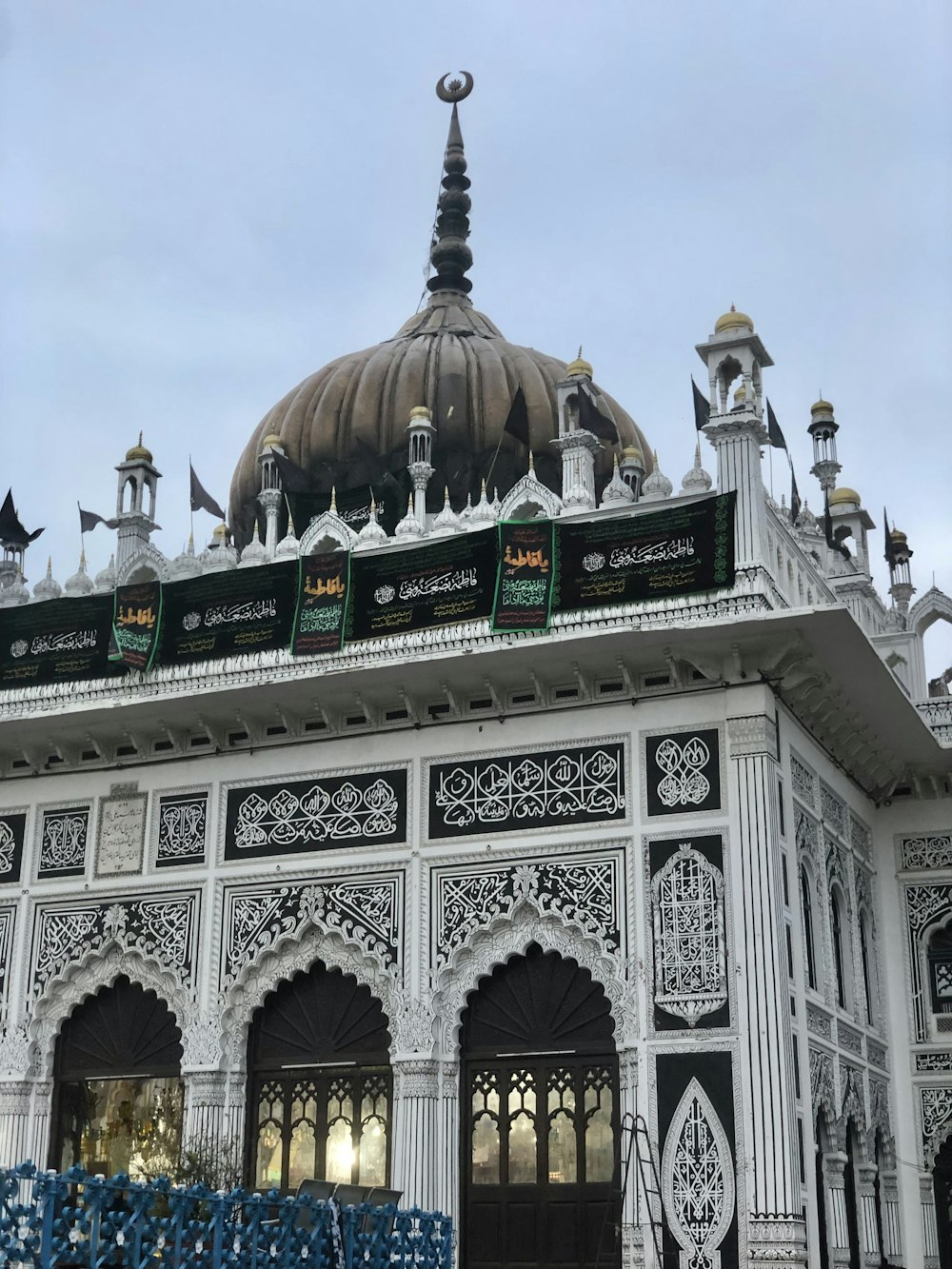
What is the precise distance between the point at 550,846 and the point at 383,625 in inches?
122

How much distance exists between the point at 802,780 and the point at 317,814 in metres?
5.26

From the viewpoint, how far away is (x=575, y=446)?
63.4 feet

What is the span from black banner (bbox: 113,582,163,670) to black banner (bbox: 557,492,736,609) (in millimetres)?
4982

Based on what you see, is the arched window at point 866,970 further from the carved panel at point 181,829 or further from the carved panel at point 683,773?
the carved panel at point 181,829

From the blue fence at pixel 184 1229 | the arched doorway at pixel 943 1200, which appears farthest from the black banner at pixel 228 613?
the arched doorway at pixel 943 1200

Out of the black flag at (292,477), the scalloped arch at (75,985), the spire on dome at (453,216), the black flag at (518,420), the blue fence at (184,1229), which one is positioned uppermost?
the spire on dome at (453,216)

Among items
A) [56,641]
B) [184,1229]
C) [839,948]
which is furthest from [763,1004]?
[56,641]

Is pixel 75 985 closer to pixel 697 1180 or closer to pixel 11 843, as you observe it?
pixel 11 843

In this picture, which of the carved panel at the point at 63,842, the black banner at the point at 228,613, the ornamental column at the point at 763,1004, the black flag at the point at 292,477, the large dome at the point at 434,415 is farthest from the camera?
the large dome at the point at 434,415

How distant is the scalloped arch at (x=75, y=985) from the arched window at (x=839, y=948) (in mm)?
7419

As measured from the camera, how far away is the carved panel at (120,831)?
62.4ft

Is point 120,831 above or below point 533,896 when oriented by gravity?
above

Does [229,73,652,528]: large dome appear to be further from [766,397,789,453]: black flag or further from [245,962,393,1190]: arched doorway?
[245,962,393,1190]: arched doorway

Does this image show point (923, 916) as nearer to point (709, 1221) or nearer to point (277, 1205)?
point (709, 1221)
